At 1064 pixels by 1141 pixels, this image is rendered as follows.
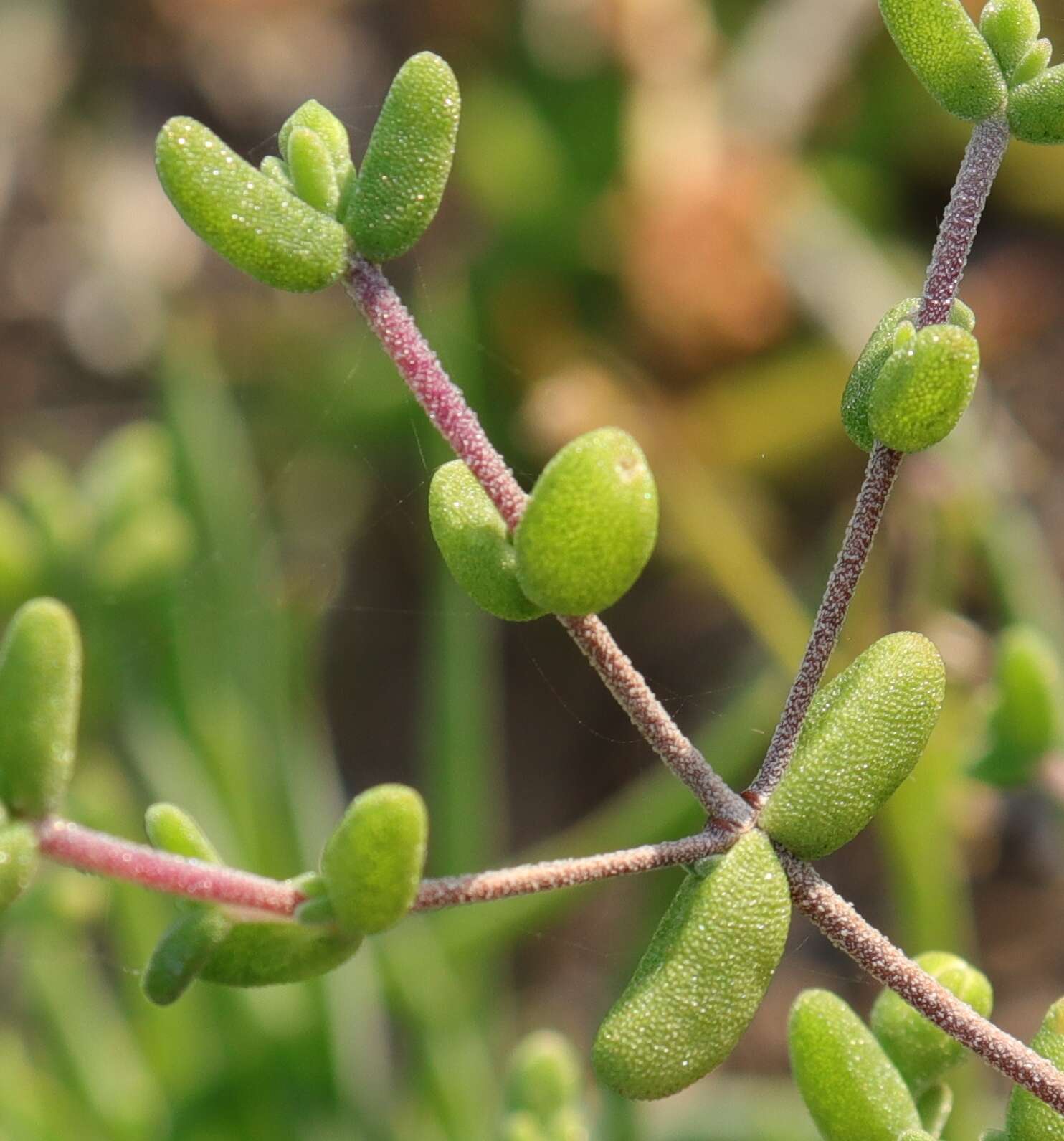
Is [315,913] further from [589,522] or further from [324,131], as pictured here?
[324,131]

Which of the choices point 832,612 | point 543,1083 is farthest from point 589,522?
point 543,1083

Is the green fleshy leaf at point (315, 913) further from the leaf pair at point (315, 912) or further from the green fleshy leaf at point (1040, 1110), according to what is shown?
the green fleshy leaf at point (1040, 1110)

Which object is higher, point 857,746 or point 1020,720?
point 857,746

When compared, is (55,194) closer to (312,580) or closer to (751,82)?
(312,580)

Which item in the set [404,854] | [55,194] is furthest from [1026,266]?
[404,854]

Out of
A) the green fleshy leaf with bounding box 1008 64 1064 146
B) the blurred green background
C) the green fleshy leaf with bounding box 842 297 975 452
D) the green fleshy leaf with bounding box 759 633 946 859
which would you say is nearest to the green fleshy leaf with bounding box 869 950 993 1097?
the green fleshy leaf with bounding box 759 633 946 859

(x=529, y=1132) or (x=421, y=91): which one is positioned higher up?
(x=421, y=91)

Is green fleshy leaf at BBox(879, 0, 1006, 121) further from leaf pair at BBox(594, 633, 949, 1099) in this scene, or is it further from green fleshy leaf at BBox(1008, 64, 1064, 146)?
leaf pair at BBox(594, 633, 949, 1099)
